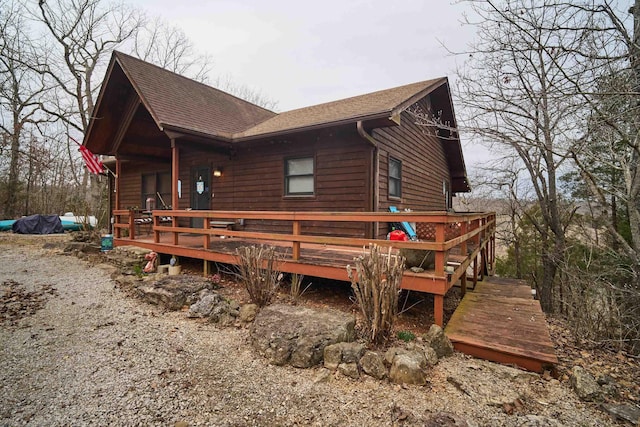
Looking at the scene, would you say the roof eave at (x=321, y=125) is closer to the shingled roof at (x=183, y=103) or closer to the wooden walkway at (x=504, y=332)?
the shingled roof at (x=183, y=103)

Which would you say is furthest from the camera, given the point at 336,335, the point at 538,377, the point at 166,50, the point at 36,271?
the point at 166,50

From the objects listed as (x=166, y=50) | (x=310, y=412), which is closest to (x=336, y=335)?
(x=310, y=412)

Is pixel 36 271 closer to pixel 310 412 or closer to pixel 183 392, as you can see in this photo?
pixel 183 392

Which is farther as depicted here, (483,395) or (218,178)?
(218,178)

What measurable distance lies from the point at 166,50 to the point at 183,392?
2550 cm

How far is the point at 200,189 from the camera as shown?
908 centimetres

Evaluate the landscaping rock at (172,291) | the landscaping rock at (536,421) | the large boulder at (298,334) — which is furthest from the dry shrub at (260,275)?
the landscaping rock at (536,421)

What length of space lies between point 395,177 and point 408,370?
573cm

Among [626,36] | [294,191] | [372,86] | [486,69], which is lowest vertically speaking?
[294,191]

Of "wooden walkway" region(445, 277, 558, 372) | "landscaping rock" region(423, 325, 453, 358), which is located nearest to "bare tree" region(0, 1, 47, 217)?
"landscaping rock" region(423, 325, 453, 358)

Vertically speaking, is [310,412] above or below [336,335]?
below

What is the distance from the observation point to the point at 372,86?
42.1 m

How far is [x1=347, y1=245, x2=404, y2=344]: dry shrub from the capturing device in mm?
3059

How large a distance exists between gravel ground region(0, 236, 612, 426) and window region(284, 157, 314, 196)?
4.20 meters
